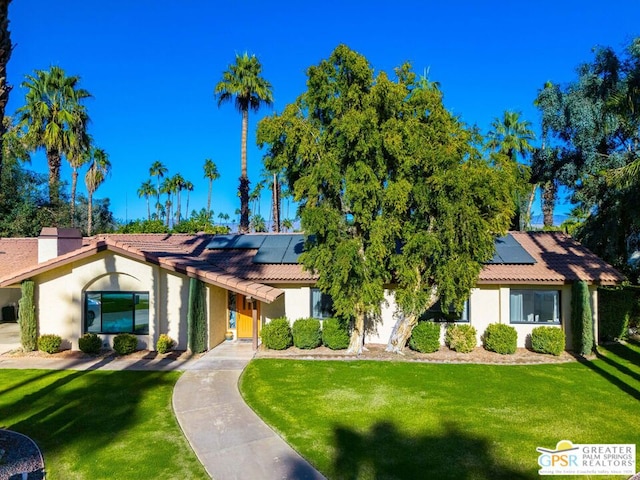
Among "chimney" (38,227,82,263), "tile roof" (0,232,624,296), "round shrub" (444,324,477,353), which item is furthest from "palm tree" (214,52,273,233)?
"round shrub" (444,324,477,353)

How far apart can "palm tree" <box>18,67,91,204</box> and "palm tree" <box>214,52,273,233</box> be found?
995 cm

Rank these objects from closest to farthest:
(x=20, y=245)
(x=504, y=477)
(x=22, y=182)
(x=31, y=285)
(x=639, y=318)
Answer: (x=504, y=477)
(x=31, y=285)
(x=639, y=318)
(x=20, y=245)
(x=22, y=182)

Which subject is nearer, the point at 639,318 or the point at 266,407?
the point at 266,407

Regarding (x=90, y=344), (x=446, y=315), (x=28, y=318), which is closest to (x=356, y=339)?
(x=446, y=315)

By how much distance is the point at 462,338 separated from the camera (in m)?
15.9

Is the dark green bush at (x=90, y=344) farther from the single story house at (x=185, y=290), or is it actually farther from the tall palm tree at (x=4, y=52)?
the tall palm tree at (x=4, y=52)

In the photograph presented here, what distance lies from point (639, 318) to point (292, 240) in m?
16.2

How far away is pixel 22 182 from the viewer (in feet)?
106

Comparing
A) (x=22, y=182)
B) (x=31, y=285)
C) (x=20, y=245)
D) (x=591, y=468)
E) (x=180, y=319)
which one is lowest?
(x=591, y=468)

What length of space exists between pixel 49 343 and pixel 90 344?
1463 mm

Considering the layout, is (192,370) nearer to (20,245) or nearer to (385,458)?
(385,458)

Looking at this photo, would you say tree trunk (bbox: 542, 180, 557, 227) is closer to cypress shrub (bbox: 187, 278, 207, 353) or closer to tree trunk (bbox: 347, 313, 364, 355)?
tree trunk (bbox: 347, 313, 364, 355)

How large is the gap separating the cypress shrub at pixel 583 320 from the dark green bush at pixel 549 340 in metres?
0.64

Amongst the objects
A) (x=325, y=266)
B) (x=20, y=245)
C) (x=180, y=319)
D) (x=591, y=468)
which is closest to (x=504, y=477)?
(x=591, y=468)
